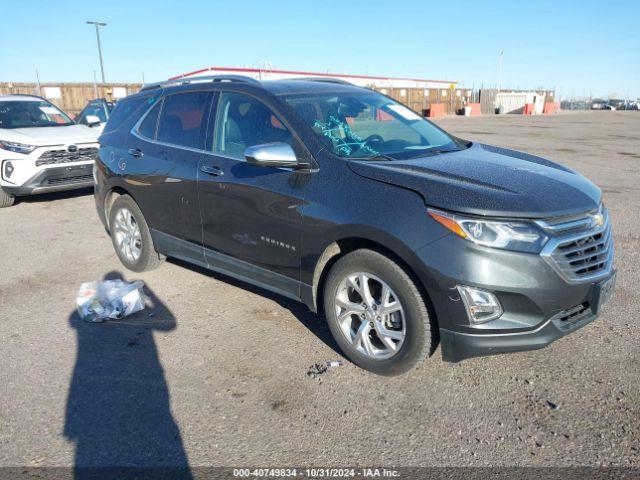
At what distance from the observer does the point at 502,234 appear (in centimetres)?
268

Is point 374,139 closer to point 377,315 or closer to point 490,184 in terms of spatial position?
point 490,184

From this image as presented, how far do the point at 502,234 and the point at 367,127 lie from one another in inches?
62.5

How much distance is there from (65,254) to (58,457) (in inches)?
150

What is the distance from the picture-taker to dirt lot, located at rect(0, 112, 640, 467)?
258 cm

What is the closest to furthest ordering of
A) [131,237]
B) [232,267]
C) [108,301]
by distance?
[232,267]
[108,301]
[131,237]

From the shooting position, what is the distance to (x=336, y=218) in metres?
3.15

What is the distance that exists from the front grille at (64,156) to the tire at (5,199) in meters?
0.86

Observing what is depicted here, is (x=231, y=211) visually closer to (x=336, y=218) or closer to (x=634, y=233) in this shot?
(x=336, y=218)

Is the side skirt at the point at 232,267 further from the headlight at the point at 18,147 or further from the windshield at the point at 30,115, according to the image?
the windshield at the point at 30,115

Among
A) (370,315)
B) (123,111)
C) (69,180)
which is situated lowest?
(69,180)

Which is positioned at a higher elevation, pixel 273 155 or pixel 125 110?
pixel 125 110

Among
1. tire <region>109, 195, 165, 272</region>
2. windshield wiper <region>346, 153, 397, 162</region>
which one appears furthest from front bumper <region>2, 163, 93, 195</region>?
windshield wiper <region>346, 153, 397, 162</region>

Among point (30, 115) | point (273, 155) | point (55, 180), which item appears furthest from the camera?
point (30, 115)

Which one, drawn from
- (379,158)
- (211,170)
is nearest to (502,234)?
(379,158)
